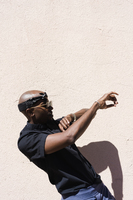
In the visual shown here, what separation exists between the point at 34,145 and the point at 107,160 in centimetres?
118

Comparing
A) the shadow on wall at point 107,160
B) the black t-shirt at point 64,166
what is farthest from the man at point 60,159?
the shadow on wall at point 107,160

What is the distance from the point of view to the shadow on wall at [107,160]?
6.97 feet

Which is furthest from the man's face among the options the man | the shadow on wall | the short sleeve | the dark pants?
the shadow on wall

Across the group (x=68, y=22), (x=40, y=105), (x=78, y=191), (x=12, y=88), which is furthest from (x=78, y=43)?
(x=78, y=191)

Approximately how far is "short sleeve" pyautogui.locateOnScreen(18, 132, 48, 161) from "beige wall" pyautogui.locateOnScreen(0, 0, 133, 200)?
0.78m

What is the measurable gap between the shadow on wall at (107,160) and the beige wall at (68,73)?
1cm

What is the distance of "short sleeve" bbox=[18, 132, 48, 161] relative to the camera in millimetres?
1253

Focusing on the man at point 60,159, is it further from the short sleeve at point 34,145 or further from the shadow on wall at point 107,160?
the shadow on wall at point 107,160

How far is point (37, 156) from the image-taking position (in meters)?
1.28

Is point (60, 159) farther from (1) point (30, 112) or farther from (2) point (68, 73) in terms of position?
(2) point (68, 73)

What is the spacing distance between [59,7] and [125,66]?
1.06 meters

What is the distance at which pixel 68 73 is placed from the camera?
2154 millimetres

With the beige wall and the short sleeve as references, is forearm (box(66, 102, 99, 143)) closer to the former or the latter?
the short sleeve

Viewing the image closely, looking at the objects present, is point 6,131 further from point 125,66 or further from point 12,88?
point 125,66
